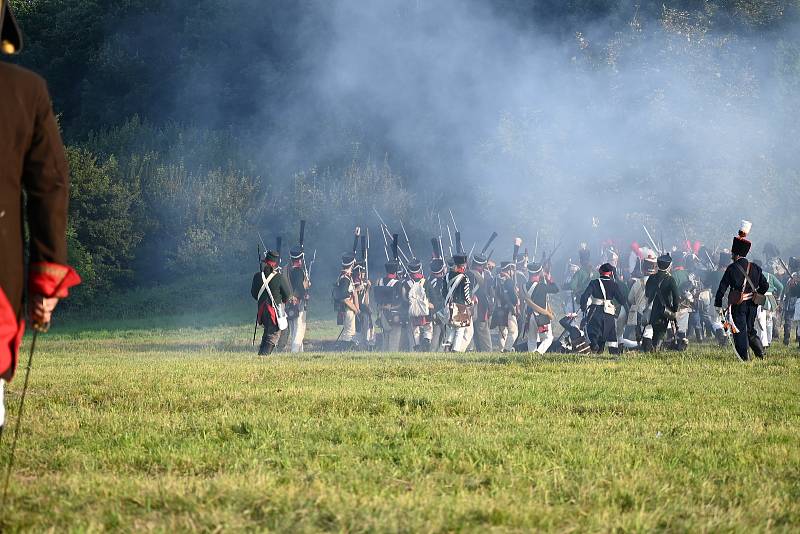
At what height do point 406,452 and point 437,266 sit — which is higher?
point 437,266

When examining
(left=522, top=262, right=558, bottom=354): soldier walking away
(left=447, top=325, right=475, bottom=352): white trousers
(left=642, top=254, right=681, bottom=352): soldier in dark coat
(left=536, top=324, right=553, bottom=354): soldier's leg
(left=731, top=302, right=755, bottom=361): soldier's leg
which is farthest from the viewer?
(left=447, top=325, right=475, bottom=352): white trousers

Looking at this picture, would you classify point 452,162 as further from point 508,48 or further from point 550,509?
point 550,509

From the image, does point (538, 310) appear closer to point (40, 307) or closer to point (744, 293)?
point (744, 293)

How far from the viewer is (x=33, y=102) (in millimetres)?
4109

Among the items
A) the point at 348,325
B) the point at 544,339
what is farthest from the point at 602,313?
the point at 348,325

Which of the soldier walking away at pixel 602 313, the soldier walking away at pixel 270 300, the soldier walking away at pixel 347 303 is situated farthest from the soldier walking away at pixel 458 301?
the soldier walking away at pixel 270 300

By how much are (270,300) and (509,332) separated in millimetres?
5802

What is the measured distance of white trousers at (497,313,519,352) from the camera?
2069 cm

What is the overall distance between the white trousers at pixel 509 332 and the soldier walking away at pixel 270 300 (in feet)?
16.9

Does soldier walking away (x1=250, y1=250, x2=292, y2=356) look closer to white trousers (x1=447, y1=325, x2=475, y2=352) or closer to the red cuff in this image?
white trousers (x1=447, y1=325, x2=475, y2=352)

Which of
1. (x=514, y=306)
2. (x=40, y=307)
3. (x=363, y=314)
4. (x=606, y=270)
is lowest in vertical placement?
A: (x=40, y=307)

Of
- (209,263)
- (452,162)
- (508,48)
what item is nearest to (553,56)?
(508,48)

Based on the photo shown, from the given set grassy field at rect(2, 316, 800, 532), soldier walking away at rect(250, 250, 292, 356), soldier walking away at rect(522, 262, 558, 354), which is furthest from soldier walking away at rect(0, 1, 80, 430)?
soldier walking away at rect(522, 262, 558, 354)

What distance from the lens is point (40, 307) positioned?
4.18 meters
